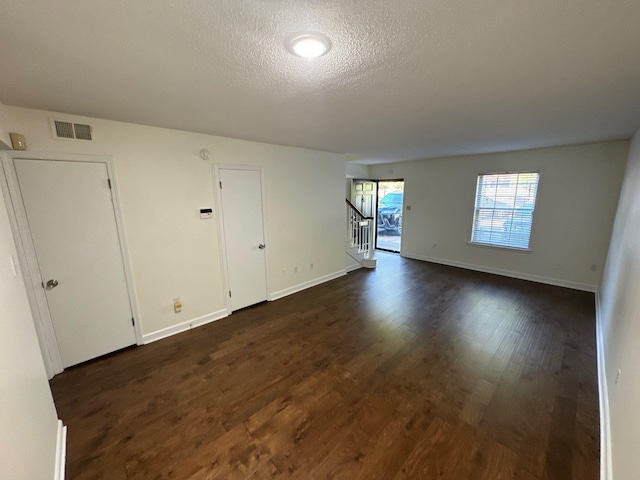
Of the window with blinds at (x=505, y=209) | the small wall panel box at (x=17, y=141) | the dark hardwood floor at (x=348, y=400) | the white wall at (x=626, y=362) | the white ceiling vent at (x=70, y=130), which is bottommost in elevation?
the dark hardwood floor at (x=348, y=400)

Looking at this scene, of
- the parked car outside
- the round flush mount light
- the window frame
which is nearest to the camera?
the round flush mount light

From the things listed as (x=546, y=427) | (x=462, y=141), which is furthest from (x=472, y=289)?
(x=546, y=427)

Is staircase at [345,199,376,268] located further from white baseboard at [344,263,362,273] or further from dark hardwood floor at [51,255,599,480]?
dark hardwood floor at [51,255,599,480]

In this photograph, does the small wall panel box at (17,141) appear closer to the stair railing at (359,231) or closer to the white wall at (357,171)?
the stair railing at (359,231)

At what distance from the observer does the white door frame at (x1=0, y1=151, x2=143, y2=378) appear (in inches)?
82.4

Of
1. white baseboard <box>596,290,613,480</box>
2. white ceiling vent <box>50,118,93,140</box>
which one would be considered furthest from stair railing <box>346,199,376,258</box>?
white ceiling vent <box>50,118,93,140</box>

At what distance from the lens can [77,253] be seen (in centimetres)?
246

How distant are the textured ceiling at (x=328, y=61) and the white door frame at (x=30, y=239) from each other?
0.43 m

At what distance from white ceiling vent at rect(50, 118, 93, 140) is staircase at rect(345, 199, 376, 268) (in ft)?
13.7

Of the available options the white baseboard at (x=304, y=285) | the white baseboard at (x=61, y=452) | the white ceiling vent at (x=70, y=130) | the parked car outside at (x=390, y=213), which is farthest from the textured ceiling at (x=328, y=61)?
the parked car outside at (x=390, y=213)

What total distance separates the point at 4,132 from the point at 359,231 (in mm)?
5161

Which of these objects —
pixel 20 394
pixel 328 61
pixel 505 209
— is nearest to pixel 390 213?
pixel 505 209

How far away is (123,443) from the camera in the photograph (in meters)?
1.75

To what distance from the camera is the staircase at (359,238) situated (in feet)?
18.3
